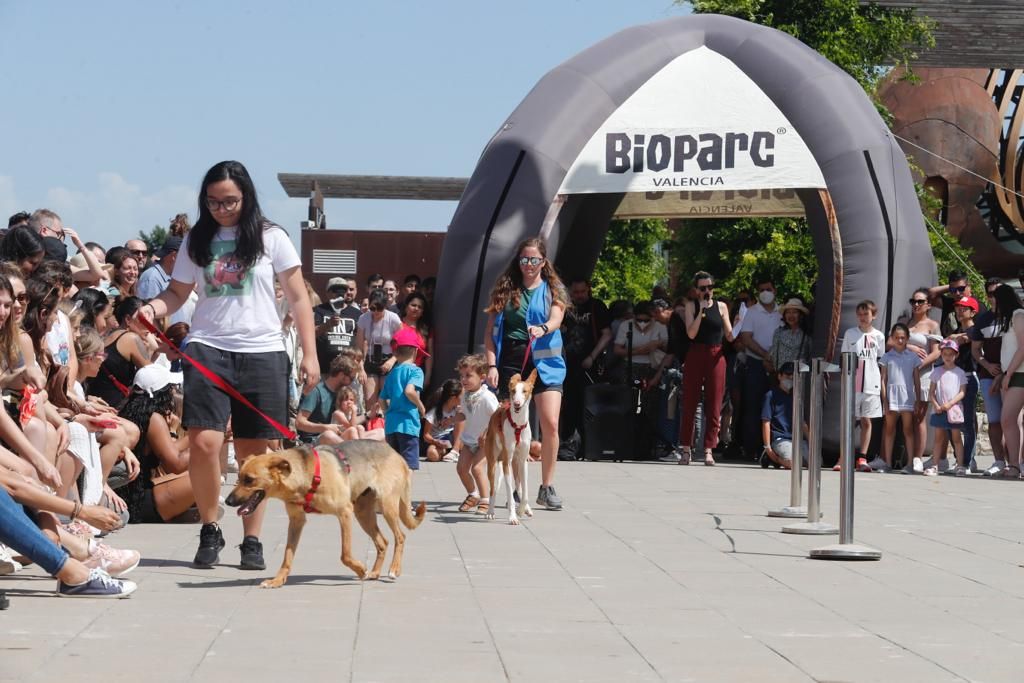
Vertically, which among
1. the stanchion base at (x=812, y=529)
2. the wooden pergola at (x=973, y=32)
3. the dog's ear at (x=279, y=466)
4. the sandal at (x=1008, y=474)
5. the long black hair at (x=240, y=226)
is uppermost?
the wooden pergola at (x=973, y=32)

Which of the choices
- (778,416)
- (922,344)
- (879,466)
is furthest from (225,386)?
(922,344)

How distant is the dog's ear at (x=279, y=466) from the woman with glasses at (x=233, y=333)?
24.7 inches

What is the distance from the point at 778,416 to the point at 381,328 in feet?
14.4

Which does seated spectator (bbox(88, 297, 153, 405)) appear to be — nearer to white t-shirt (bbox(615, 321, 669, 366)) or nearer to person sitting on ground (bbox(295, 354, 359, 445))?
person sitting on ground (bbox(295, 354, 359, 445))

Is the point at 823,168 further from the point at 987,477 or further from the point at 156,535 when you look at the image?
the point at 156,535

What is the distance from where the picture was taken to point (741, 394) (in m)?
17.1

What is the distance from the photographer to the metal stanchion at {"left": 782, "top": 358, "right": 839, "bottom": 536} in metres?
9.66

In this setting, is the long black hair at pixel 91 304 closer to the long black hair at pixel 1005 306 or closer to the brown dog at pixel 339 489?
the brown dog at pixel 339 489

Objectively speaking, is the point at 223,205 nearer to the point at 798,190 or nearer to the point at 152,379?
the point at 152,379

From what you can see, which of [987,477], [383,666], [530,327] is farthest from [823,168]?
[383,666]

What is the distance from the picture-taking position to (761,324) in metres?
17.1

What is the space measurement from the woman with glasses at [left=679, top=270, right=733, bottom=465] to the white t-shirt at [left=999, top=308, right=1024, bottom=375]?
2.88 metres

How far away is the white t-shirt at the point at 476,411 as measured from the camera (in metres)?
10.7

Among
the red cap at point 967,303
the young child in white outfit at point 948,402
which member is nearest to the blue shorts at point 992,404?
the young child in white outfit at point 948,402
